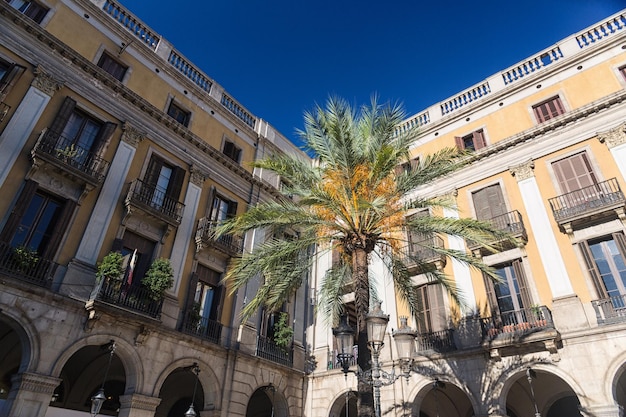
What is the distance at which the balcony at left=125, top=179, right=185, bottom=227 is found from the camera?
1349 cm

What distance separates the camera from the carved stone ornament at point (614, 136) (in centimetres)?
1407

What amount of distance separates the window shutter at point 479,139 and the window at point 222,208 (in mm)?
11430

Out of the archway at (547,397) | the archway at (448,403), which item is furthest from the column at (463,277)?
the archway at (448,403)

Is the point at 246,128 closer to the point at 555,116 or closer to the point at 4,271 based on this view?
the point at 4,271

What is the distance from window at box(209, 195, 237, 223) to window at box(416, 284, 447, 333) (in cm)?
878

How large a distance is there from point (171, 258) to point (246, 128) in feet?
27.5

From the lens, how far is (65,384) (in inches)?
558

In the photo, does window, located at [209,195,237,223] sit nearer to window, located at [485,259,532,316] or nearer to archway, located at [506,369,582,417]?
window, located at [485,259,532,316]

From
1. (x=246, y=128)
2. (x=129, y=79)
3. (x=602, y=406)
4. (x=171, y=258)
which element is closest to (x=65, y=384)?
→ (x=171, y=258)

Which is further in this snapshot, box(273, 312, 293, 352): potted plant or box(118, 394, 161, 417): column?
box(273, 312, 293, 352): potted plant

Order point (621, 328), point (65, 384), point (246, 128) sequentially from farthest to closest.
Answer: point (246, 128), point (65, 384), point (621, 328)

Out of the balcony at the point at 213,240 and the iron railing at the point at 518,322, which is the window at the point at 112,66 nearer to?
the balcony at the point at 213,240

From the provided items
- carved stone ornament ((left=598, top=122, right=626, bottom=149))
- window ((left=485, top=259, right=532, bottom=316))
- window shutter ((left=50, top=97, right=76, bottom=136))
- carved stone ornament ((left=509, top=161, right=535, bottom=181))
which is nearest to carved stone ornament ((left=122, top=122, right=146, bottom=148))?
window shutter ((left=50, top=97, right=76, bottom=136))

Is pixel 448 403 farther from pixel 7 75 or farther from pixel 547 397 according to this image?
pixel 7 75
